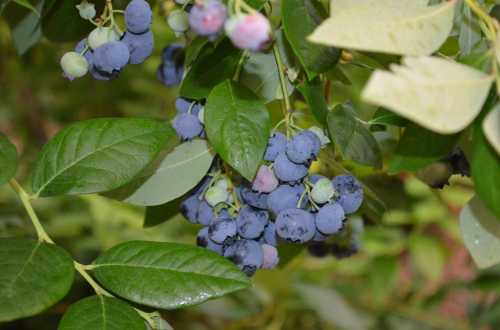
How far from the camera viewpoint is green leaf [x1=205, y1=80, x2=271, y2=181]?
0.70 m

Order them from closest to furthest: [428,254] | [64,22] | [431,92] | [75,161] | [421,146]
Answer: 1. [431,92]
2. [421,146]
3. [75,161]
4. [64,22]
5. [428,254]

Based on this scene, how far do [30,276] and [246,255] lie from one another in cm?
21

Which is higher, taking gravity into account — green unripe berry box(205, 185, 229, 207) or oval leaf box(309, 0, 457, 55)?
oval leaf box(309, 0, 457, 55)

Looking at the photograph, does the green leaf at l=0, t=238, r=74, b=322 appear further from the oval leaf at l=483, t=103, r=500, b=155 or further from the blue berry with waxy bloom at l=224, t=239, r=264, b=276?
the oval leaf at l=483, t=103, r=500, b=155

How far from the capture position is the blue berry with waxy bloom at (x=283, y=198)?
731 mm

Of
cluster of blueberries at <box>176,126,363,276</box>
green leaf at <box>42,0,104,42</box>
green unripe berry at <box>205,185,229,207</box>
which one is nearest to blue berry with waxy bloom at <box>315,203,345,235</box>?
cluster of blueberries at <box>176,126,363,276</box>

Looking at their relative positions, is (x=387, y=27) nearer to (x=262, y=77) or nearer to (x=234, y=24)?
(x=234, y=24)

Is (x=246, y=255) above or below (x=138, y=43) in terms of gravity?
below

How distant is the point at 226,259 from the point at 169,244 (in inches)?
2.3

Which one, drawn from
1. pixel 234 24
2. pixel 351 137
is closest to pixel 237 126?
pixel 351 137

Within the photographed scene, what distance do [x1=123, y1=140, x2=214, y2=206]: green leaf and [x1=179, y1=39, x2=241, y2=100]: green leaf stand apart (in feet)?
0.23

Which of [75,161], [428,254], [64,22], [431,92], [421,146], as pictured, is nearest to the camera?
[431,92]

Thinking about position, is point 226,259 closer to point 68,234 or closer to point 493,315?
point 68,234

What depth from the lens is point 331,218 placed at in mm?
727
